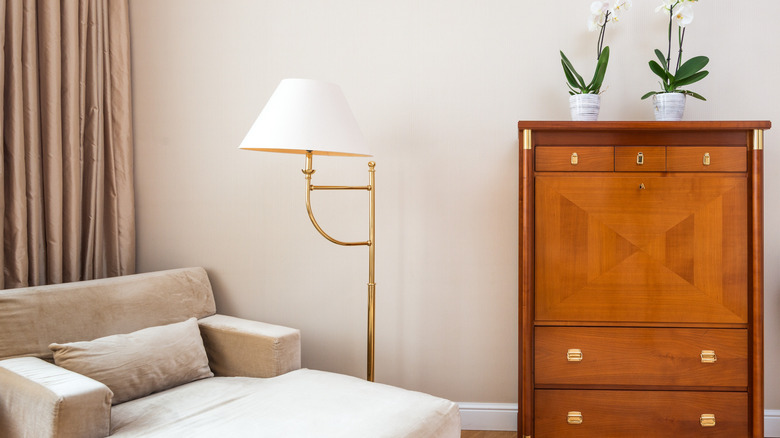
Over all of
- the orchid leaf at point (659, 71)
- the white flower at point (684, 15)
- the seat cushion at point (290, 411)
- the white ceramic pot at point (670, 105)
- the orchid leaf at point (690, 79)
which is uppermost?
the white flower at point (684, 15)

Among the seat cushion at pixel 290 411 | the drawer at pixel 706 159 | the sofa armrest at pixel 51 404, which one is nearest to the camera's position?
the sofa armrest at pixel 51 404

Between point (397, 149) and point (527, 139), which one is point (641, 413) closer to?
point (527, 139)

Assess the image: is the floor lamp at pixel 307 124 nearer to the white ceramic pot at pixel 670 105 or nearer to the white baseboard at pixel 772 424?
the white ceramic pot at pixel 670 105

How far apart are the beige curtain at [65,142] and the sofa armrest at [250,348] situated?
653 millimetres

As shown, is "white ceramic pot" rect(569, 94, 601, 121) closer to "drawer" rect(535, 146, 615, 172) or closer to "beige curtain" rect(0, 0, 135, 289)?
"drawer" rect(535, 146, 615, 172)

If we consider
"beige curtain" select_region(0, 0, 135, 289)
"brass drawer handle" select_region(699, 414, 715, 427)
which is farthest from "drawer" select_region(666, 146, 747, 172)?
"beige curtain" select_region(0, 0, 135, 289)

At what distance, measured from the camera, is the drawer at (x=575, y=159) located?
6.25 feet

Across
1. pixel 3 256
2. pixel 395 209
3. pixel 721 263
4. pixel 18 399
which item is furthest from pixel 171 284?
pixel 721 263

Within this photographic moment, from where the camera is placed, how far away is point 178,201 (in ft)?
8.23

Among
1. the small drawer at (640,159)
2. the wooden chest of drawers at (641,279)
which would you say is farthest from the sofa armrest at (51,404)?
the small drawer at (640,159)

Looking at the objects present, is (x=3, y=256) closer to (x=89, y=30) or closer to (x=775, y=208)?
(x=89, y=30)

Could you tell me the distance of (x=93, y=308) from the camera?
1.86 meters

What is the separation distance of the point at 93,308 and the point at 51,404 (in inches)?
24.5

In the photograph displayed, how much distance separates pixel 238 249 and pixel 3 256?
2.98 feet
